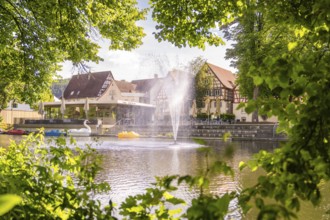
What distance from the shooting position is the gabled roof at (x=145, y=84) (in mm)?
76575

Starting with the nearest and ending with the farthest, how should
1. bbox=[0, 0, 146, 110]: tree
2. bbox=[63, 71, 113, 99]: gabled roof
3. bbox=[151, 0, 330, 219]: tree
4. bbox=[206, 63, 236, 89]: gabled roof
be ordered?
bbox=[151, 0, 330, 219]: tree → bbox=[0, 0, 146, 110]: tree → bbox=[206, 63, 236, 89]: gabled roof → bbox=[63, 71, 113, 99]: gabled roof

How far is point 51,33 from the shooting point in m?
9.62

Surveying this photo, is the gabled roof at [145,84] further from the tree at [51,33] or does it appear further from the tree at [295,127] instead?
the tree at [295,127]

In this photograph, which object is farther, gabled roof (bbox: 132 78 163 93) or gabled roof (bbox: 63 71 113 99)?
gabled roof (bbox: 132 78 163 93)

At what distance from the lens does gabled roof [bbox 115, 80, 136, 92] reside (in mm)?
71819

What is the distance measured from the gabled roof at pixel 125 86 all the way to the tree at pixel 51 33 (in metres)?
60.1

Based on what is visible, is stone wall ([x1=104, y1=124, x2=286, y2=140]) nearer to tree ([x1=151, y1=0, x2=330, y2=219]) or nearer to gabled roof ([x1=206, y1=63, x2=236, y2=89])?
gabled roof ([x1=206, y1=63, x2=236, y2=89])

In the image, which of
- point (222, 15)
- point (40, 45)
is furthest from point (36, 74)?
point (222, 15)

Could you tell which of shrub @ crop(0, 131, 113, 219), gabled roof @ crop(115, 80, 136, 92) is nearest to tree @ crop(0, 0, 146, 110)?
shrub @ crop(0, 131, 113, 219)

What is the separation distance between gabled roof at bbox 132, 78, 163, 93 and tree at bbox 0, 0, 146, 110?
65157 millimetres

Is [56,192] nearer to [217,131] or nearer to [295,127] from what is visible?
[295,127]

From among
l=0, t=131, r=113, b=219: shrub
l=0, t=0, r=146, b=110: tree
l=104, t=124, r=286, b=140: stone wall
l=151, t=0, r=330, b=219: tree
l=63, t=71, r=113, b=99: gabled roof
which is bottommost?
l=104, t=124, r=286, b=140: stone wall

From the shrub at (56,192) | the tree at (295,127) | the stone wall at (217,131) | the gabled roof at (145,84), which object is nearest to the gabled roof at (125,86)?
the gabled roof at (145,84)

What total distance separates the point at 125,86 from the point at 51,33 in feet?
214
